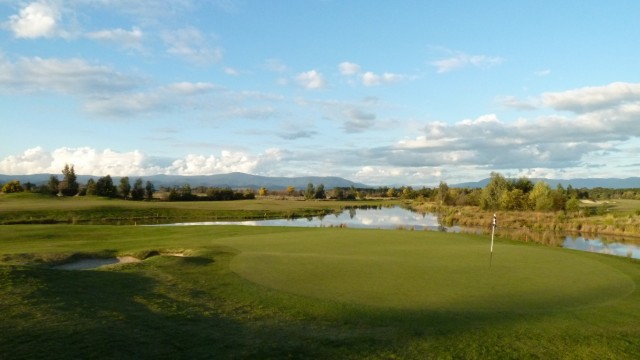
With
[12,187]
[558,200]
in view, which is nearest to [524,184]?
[558,200]

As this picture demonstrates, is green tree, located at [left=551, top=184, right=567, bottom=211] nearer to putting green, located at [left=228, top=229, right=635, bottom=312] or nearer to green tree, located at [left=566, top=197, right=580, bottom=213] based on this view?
green tree, located at [left=566, top=197, right=580, bottom=213]

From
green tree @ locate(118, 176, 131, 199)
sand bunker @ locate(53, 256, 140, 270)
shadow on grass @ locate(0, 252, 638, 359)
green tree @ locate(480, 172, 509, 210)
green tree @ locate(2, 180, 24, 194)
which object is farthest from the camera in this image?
green tree @ locate(118, 176, 131, 199)

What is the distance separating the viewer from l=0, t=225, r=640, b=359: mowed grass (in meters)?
7.58

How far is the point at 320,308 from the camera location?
10.2 metres

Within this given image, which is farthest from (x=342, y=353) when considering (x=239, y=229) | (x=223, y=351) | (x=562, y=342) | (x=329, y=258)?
(x=239, y=229)

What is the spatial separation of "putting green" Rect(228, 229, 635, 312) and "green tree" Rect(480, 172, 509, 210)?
5519 cm

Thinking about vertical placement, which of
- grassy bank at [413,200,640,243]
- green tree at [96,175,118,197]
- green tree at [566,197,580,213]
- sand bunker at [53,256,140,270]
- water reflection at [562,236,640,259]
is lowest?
water reflection at [562,236,640,259]

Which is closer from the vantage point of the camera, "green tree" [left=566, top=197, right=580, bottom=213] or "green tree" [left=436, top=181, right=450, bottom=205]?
"green tree" [left=566, top=197, right=580, bottom=213]

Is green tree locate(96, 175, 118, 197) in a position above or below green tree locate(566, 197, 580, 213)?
above

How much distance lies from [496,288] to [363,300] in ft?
14.4

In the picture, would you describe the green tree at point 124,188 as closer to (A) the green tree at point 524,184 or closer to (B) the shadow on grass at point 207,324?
(A) the green tree at point 524,184

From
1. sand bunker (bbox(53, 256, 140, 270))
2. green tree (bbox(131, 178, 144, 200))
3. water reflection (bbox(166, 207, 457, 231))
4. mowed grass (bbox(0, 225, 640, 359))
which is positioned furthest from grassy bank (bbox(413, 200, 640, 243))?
green tree (bbox(131, 178, 144, 200))

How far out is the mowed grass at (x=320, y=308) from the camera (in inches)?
298

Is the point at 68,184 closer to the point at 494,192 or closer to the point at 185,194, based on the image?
the point at 185,194
